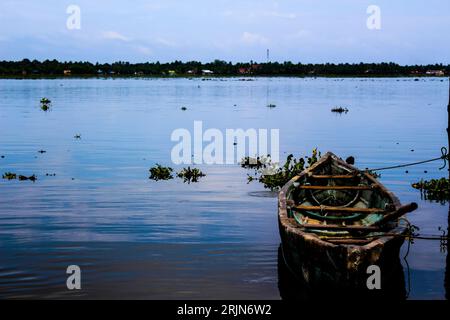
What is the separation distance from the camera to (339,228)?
13336mm

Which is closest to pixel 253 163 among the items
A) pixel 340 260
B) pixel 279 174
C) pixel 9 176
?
pixel 279 174

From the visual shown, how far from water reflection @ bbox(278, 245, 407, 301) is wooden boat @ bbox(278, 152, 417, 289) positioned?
4.8 inches

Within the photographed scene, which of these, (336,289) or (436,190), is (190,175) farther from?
(336,289)

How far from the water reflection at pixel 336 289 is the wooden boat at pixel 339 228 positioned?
121 millimetres

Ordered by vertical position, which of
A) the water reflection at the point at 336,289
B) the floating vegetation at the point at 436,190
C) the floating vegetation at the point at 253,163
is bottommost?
the water reflection at the point at 336,289

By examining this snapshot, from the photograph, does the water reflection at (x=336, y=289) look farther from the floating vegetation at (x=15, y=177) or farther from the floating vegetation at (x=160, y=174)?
the floating vegetation at (x=15, y=177)

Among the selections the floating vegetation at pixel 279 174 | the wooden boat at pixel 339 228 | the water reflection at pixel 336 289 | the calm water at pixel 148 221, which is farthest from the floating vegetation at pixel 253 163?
the water reflection at pixel 336 289

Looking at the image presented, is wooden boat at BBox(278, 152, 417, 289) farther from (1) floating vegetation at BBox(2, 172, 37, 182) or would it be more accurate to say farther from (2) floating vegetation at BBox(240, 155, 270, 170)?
(1) floating vegetation at BBox(2, 172, 37, 182)

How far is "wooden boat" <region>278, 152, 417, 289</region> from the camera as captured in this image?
11289 mm

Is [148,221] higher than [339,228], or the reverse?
[339,228]

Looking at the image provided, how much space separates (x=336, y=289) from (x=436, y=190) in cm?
1259

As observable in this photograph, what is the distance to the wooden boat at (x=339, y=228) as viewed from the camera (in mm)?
11289

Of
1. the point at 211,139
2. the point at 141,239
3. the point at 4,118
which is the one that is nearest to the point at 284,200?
the point at 141,239

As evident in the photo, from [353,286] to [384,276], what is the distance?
0.89 meters
